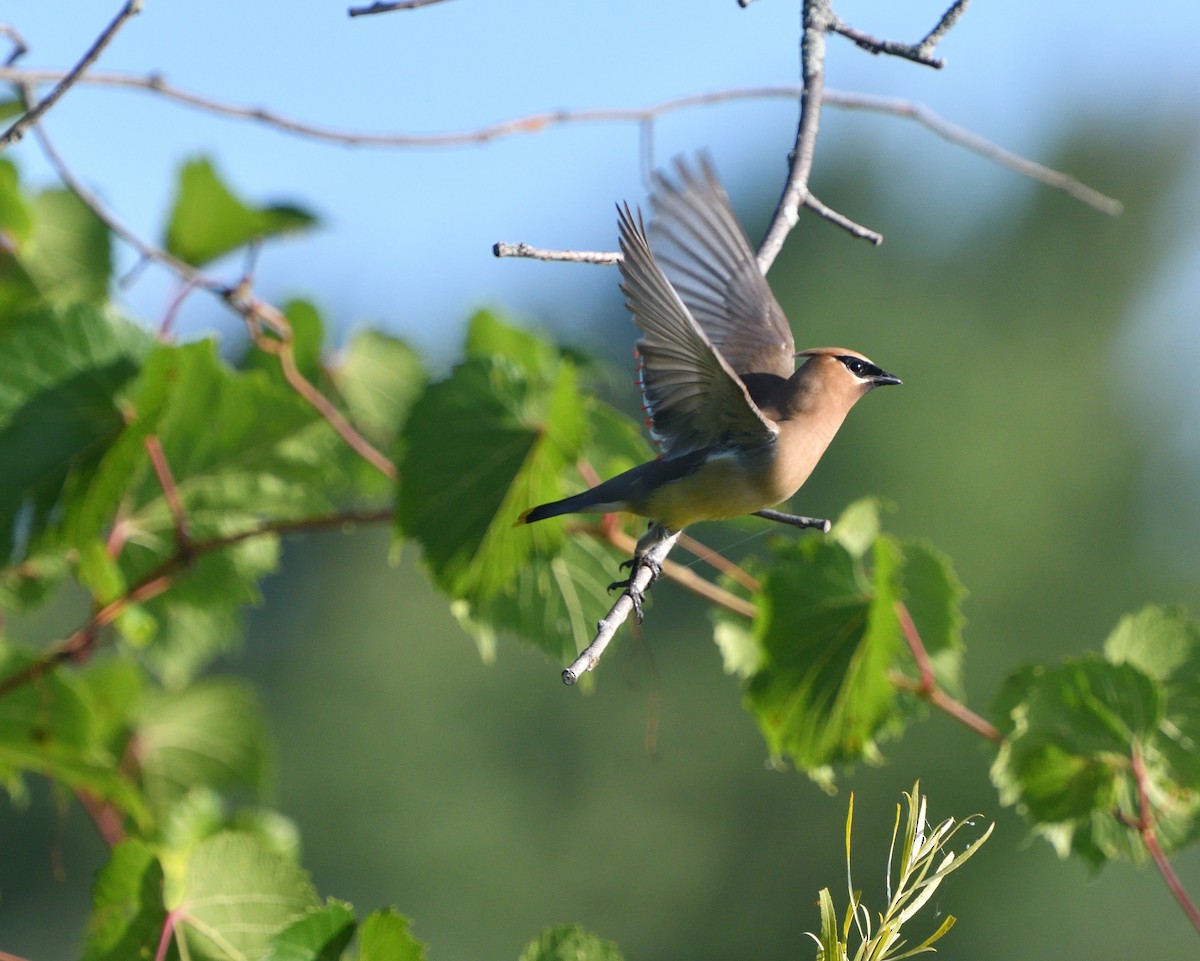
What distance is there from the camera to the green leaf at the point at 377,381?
293cm

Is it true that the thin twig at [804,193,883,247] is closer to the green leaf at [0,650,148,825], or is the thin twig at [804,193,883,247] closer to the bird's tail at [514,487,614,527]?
the bird's tail at [514,487,614,527]

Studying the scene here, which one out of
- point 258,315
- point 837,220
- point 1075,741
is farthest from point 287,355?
point 1075,741

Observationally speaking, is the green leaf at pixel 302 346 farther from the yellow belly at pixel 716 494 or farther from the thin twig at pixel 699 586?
the yellow belly at pixel 716 494

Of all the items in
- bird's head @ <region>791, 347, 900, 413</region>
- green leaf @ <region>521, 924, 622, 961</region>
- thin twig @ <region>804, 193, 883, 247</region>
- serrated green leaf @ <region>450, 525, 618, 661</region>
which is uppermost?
thin twig @ <region>804, 193, 883, 247</region>

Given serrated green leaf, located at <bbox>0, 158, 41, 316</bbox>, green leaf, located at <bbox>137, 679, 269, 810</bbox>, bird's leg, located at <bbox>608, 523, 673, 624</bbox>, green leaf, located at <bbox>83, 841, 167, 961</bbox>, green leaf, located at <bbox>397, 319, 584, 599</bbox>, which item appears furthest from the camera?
green leaf, located at <bbox>137, 679, 269, 810</bbox>

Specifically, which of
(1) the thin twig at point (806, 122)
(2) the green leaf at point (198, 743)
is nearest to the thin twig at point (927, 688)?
(1) the thin twig at point (806, 122)

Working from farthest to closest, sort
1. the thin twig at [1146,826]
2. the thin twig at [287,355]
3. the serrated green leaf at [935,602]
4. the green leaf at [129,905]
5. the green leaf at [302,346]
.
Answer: the green leaf at [302,346] → the thin twig at [287,355] → the serrated green leaf at [935,602] → the thin twig at [1146,826] → the green leaf at [129,905]

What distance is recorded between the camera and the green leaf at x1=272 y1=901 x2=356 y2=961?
4.96ft

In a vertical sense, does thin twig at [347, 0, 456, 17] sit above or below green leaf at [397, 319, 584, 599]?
above

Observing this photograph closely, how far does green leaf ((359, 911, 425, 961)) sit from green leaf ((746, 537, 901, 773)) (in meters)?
0.90

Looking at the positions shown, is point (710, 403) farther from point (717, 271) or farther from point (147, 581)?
point (147, 581)

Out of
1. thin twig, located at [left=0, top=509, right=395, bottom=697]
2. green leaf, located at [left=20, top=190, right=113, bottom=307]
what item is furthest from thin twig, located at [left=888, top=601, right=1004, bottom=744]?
green leaf, located at [left=20, top=190, right=113, bottom=307]

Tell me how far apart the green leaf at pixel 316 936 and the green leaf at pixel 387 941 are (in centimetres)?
2

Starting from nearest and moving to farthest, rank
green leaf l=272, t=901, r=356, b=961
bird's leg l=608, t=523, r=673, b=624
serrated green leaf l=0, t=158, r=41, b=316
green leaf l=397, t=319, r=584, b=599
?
green leaf l=272, t=901, r=356, b=961 < bird's leg l=608, t=523, r=673, b=624 < green leaf l=397, t=319, r=584, b=599 < serrated green leaf l=0, t=158, r=41, b=316
